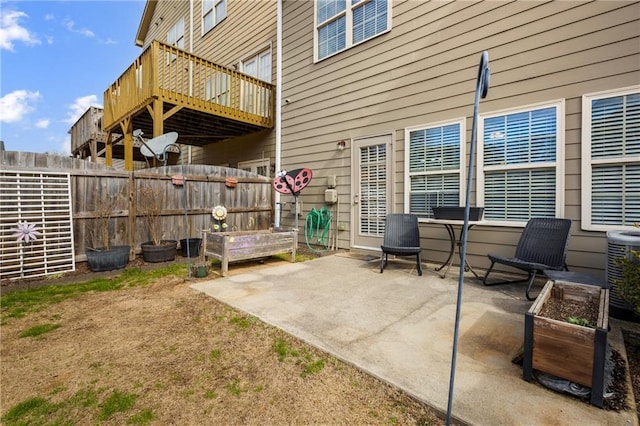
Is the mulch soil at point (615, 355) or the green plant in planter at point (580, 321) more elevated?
the green plant in planter at point (580, 321)

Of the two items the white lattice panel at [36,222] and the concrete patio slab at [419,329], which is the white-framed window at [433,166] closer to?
the concrete patio slab at [419,329]

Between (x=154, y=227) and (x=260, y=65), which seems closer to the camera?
(x=154, y=227)

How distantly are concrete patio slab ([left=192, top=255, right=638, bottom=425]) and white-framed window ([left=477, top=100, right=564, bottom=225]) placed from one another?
1.10 meters

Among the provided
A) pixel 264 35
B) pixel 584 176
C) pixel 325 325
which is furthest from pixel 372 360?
pixel 264 35

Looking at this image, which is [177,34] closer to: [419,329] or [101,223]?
[101,223]

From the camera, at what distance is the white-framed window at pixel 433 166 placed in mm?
4336

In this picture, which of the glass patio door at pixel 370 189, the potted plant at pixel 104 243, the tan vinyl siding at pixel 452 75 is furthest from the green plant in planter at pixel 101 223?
the glass patio door at pixel 370 189

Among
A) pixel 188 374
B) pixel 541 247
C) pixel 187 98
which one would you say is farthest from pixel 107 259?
pixel 541 247

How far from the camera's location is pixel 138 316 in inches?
109

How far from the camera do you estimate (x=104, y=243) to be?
15.6ft

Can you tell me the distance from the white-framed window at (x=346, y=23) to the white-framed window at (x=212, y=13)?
4.37 metres

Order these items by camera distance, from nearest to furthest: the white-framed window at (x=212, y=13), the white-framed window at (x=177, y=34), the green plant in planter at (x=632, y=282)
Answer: the green plant in planter at (x=632, y=282) < the white-framed window at (x=212, y=13) < the white-framed window at (x=177, y=34)

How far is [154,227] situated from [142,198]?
1.85 ft

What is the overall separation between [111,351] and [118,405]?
0.74m
